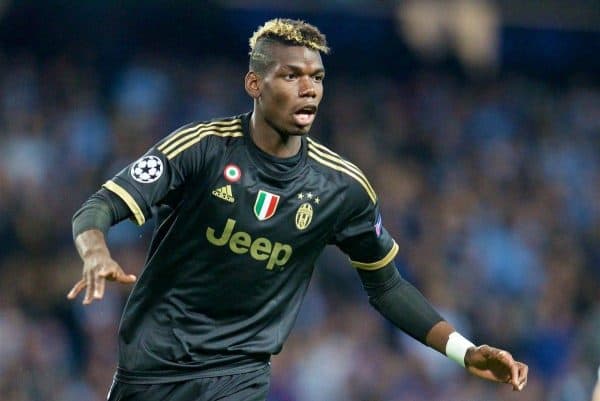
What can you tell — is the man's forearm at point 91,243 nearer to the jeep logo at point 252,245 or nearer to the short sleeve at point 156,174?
the short sleeve at point 156,174

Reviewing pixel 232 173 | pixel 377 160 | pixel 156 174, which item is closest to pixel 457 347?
pixel 232 173

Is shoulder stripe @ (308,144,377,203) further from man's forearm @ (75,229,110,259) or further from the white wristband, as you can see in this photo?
man's forearm @ (75,229,110,259)

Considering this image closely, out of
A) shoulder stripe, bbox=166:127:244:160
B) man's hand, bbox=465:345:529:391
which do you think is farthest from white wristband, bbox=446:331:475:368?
shoulder stripe, bbox=166:127:244:160

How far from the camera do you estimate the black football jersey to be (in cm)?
465

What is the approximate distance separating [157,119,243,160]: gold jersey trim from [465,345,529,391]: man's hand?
129cm

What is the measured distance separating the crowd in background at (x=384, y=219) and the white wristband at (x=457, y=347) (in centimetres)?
430

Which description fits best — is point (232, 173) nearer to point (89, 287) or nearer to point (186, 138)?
point (186, 138)

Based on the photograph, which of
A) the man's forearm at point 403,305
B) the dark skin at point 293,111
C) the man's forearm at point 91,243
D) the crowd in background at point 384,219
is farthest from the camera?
the crowd in background at point 384,219

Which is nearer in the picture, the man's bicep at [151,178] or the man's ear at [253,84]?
the man's bicep at [151,178]

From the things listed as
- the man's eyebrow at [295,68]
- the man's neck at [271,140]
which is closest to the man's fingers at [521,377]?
the man's neck at [271,140]

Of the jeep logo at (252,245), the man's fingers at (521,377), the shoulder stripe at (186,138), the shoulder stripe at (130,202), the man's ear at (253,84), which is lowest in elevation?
the man's fingers at (521,377)

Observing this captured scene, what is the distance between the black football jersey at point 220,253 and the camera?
15.3 ft

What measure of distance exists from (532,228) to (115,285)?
433 cm

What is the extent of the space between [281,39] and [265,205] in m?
0.66
